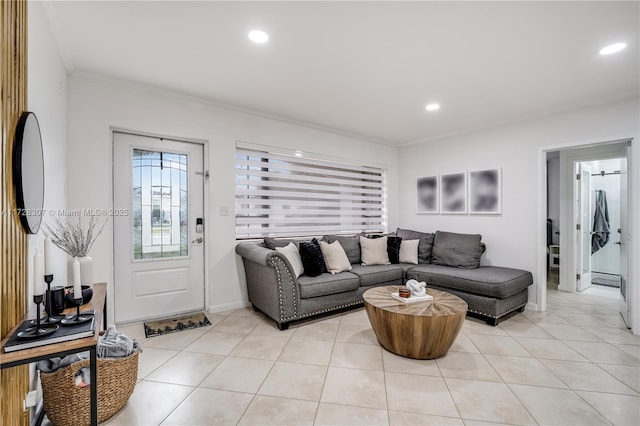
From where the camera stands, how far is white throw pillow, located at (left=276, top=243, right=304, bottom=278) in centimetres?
326

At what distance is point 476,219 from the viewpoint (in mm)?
4293

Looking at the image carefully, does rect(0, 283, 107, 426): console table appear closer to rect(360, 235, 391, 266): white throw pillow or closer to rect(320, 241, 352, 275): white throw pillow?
rect(320, 241, 352, 275): white throw pillow

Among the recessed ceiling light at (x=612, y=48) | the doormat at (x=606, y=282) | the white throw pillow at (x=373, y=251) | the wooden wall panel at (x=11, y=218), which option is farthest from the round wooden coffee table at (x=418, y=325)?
the doormat at (x=606, y=282)

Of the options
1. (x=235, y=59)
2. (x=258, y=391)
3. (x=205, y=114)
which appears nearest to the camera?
(x=258, y=391)

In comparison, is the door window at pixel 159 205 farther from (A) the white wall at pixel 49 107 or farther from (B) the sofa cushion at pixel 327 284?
(B) the sofa cushion at pixel 327 284

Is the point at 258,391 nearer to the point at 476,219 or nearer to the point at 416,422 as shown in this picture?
the point at 416,422

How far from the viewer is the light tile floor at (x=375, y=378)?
175 cm

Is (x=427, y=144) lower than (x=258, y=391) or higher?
higher

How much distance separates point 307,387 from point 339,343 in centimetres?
74

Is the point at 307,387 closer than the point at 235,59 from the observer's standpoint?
Yes

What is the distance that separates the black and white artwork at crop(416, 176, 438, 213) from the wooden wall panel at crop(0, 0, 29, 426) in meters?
4.74

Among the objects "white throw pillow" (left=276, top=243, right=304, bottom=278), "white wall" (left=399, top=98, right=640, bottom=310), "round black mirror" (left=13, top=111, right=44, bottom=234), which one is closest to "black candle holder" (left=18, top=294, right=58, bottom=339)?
"round black mirror" (left=13, top=111, right=44, bottom=234)

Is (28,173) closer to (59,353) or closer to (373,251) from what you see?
(59,353)

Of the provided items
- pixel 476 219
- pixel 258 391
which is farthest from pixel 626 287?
pixel 258 391
